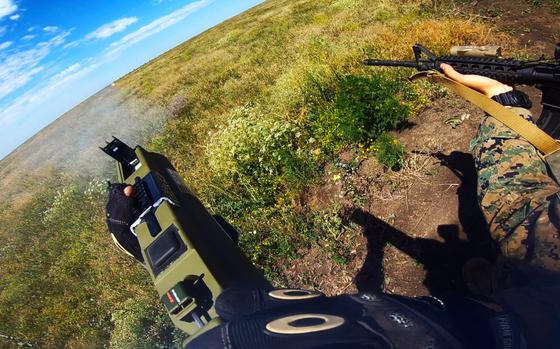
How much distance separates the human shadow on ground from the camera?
13.1 ft

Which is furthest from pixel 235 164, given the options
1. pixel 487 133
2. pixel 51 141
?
pixel 51 141

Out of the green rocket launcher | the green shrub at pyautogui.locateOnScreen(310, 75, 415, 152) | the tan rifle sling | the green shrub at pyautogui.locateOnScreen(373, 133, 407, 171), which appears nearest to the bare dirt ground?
the green shrub at pyautogui.locateOnScreen(373, 133, 407, 171)

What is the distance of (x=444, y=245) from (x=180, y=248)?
303cm

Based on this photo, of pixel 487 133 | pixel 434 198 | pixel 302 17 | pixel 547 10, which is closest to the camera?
pixel 487 133

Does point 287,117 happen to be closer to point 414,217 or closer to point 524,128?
point 414,217

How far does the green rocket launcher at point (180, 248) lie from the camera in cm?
256

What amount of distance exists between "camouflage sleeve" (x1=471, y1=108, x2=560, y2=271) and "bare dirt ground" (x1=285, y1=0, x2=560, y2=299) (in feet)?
4.92

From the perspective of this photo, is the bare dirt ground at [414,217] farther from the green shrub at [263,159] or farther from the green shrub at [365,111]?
the green shrub at [263,159]

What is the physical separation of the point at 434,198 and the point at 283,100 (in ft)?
15.0

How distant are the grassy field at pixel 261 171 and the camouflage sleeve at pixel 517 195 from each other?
2.65m

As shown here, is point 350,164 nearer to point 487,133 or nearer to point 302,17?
point 487,133

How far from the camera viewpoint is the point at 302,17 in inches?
745

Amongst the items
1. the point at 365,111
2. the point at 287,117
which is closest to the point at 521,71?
the point at 365,111

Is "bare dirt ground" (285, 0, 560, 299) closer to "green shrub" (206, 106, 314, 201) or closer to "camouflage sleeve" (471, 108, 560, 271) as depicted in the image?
"green shrub" (206, 106, 314, 201)
